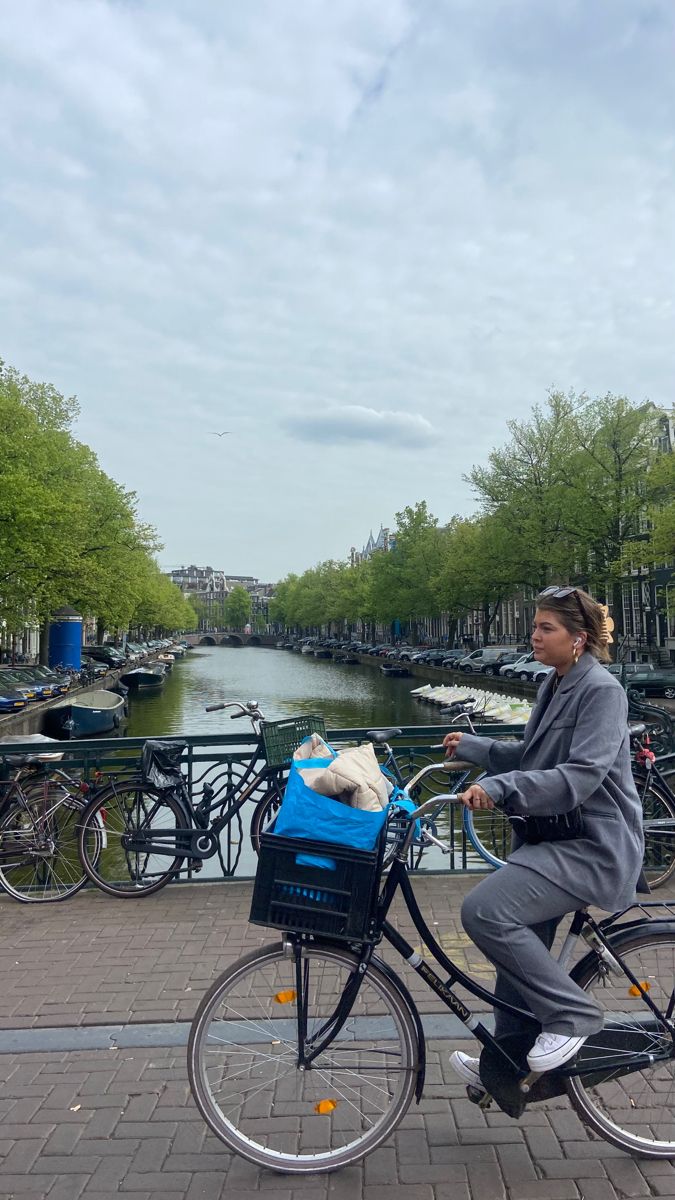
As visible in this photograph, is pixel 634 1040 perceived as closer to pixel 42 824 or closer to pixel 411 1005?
pixel 411 1005

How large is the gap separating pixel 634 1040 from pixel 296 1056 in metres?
1.11

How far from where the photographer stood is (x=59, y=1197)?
2811mm

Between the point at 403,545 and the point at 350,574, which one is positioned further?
the point at 350,574

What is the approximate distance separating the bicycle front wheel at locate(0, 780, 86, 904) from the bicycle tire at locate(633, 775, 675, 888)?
155 inches

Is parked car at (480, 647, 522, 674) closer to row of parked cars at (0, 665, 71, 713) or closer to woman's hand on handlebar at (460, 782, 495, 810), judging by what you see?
row of parked cars at (0, 665, 71, 713)

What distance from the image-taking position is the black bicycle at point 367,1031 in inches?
110

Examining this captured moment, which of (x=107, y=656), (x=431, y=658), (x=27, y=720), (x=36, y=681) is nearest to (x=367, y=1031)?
(x=27, y=720)

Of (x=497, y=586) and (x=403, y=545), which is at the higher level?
(x=403, y=545)

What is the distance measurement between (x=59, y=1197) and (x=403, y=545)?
63356 mm

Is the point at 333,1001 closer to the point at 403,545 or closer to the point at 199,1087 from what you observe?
the point at 199,1087

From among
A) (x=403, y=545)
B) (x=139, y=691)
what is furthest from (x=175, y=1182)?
(x=403, y=545)

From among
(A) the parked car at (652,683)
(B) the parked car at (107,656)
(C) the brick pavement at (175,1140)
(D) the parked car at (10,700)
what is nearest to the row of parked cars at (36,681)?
(D) the parked car at (10,700)

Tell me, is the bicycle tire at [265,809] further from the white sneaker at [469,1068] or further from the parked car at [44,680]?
the parked car at [44,680]

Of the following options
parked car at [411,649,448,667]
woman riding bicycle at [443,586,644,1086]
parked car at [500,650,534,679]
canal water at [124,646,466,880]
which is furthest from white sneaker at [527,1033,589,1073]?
parked car at [411,649,448,667]
